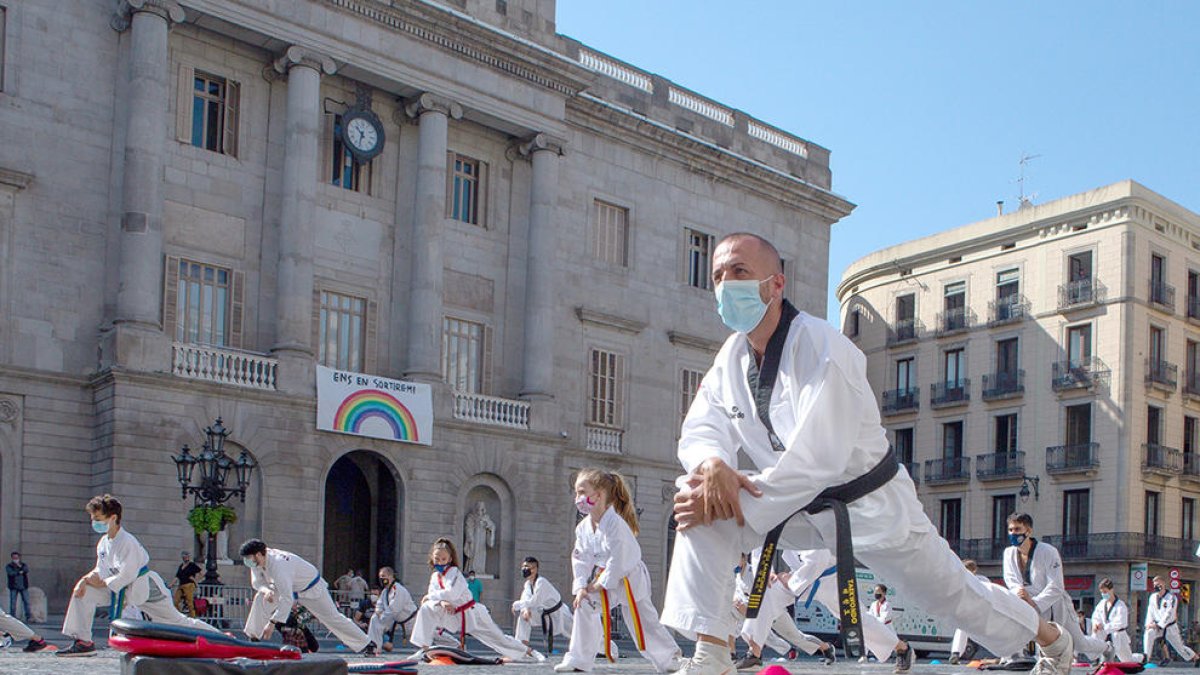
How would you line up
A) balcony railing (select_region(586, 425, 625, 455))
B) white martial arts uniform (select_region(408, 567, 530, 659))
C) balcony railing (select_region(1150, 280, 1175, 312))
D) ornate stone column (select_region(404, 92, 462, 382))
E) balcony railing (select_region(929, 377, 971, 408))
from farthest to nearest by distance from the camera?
balcony railing (select_region(929, 377, 971, 408)) → balcony railing (select_region(1150, 280, 1175, 312)) → balcony railing (select_region(586, 425, 625, 455)) → ornate stone column (select_region(404, 92, 462, 382)) → white martial arts uniform (select_region(408, 567, 530, 659))

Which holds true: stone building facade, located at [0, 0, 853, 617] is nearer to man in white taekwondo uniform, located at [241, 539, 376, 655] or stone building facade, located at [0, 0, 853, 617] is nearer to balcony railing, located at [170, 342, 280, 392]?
balcony railing, located at [170, 342, 280, 392]

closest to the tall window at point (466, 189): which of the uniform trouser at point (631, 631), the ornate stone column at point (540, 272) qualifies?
the ornate stone column at point (540, 272)

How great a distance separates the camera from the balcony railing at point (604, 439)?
3659 centimetres

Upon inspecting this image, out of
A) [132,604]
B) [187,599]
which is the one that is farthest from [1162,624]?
[132,604]

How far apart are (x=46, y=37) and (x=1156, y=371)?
1499 inches

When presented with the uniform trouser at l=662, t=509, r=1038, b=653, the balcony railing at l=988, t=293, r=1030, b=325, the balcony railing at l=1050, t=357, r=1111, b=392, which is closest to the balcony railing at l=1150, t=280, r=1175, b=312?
the balcony railing at l=1050, t=357, r=1111, b=392

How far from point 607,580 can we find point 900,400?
4403 centimetres

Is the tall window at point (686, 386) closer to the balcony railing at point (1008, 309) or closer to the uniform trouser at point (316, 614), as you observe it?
the balcony railing at point (1008, 309)

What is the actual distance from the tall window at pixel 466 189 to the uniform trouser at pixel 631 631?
2156 centimetres

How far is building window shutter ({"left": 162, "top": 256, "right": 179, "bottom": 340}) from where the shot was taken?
28.9 metres

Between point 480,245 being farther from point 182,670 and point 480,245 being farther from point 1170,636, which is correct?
point 182,670

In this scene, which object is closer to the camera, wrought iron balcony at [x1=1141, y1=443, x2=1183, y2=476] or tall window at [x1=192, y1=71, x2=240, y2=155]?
tall window at [x1=192, y1=71, x2=240, y2=155]

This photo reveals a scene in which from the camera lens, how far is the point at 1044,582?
1597 centimetres

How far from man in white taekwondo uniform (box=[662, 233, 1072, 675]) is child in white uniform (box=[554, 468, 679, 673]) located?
6.94 metres
